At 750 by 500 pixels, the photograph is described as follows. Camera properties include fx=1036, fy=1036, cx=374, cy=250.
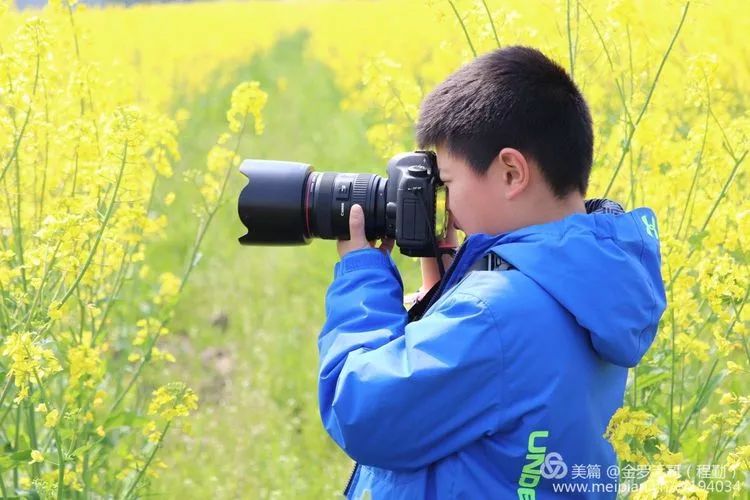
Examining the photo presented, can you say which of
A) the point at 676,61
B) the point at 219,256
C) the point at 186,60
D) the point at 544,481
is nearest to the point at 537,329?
the point at 544,481

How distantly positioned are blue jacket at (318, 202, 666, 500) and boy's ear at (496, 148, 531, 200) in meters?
0.07

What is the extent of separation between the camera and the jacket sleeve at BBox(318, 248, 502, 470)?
61.4 inches

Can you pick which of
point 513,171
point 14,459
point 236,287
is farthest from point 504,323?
point 236,287

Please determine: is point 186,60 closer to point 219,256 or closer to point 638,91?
point 219,256

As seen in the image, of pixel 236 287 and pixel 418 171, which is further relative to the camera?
pixel 236 287

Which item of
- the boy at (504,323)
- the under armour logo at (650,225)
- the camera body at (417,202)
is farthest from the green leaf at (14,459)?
the under armour logo at (650,225)

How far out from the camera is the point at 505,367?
5.16 ft

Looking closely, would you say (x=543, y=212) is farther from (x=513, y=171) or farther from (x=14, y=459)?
(x=14, y=459)

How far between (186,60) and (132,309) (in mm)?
7791

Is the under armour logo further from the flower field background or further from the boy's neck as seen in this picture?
the flower field background

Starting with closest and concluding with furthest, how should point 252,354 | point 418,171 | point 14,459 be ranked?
point 418,171, point 14,459, point 252,354

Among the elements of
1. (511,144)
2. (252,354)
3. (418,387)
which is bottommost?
(252,354)

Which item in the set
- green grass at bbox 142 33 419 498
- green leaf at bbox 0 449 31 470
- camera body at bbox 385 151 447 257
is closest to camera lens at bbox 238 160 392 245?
camera body at bbox 385 151 447 257

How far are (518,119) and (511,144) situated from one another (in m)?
0.04
